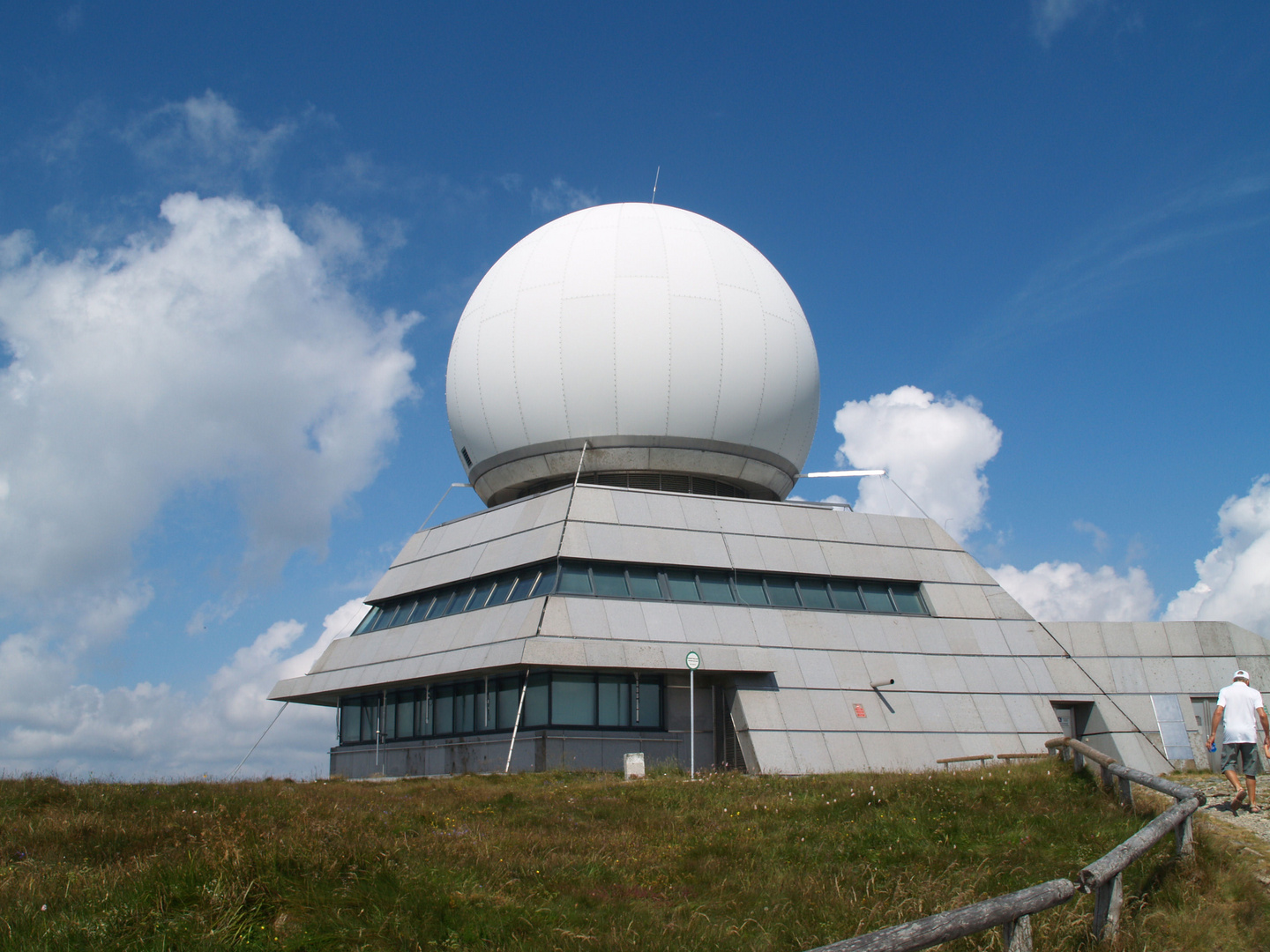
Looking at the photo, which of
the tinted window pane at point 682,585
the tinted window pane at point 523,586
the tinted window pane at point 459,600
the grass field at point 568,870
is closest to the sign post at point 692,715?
the tinted window pane at point 682,585

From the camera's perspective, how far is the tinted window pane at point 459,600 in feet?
85.4

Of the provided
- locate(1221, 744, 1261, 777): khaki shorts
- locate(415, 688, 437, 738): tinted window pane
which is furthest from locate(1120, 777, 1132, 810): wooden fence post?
locate(415, 688, 437, 738): tinted window pane

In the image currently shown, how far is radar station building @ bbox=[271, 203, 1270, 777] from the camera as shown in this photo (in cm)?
2298

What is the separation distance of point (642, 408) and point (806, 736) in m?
9.18

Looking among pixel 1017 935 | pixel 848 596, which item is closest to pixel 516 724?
pixel 848 596

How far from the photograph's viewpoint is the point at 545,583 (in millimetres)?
23938

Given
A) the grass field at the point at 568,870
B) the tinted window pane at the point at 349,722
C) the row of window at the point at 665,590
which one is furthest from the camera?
the tinted window pane at the point at 349,722

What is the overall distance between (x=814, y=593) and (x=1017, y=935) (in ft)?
64.7

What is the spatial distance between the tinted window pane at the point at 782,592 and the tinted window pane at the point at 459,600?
24.0 ft

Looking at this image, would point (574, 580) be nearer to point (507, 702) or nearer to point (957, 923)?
point (507, 702)

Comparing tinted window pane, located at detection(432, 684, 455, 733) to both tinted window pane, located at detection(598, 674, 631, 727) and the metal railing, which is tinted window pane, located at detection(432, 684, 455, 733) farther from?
the metal railing

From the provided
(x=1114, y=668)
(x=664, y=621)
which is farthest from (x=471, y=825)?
(x=1114, y=668)

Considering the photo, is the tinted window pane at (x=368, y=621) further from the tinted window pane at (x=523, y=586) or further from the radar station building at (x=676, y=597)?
the tinted window pane at (x=523, y=586)

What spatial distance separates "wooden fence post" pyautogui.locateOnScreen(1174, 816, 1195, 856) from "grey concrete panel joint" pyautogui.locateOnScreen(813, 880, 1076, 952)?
3.55 meters
